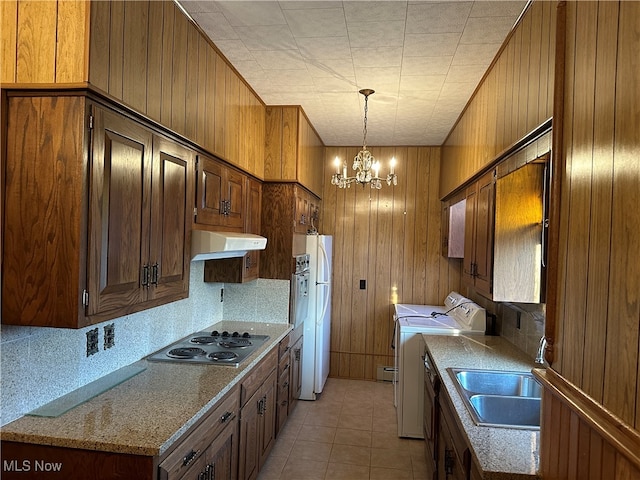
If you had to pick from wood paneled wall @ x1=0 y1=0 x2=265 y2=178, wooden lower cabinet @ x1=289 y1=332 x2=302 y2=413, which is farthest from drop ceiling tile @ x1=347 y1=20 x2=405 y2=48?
wooden lower cabinet @ x1=289 y1=332 x2=302 y2=413

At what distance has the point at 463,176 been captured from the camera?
349cm

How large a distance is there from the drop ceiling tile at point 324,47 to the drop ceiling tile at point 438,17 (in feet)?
1.28

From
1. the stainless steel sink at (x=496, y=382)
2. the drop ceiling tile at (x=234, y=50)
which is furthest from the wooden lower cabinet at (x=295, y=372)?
the drop ceiling tile at (x=234, y=50)

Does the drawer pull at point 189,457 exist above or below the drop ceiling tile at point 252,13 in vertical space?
below

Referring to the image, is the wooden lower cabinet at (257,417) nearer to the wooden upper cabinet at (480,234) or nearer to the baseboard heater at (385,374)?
the wooden upper cabinet at (480,234)

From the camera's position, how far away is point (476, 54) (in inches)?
99.1

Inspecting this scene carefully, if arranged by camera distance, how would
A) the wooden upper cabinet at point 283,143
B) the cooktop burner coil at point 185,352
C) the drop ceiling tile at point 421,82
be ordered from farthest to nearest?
the wooden upper cabinet at point 283,143 < the drop ceiling tile at point 421,82 < the cooktop burner coil at point 185,352

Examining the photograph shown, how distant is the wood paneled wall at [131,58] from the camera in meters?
1.47

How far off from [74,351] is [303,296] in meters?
2.31

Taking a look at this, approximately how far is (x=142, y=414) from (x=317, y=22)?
2.01 m

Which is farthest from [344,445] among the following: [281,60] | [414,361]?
[281,60]

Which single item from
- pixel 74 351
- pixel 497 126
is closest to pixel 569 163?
pixel 497 126

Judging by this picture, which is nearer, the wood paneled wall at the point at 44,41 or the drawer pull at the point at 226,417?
the wood paneled wall at the point at 44,41

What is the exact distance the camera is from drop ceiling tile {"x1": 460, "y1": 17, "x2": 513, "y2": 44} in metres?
2.14
